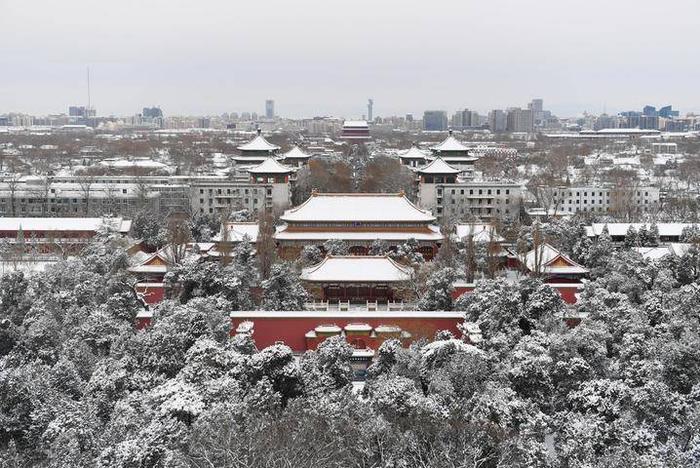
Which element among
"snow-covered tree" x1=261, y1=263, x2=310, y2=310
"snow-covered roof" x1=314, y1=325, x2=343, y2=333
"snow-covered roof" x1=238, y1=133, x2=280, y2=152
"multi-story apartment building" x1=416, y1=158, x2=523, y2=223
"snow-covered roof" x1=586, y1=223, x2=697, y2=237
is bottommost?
"snow-covered roof" x1=314, y1=325, x2=343, y2=333

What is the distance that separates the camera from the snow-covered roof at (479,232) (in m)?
22.5

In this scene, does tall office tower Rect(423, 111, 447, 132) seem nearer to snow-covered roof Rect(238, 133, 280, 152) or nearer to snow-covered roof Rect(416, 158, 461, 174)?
snow-covered roof Rect(238, 133, 280, 152)

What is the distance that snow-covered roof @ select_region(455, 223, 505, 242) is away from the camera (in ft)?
73.8

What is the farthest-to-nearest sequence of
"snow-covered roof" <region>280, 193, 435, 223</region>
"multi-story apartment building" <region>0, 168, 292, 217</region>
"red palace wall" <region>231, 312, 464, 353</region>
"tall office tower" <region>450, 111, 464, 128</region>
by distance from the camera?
"tall office tower" <region>450, 111, 464, 128</region>, "multi-story apartment building" <region>0, 168, 292, 217</region>, "snow-covered roof" <region>280, 193, 435, 223</region>, "red palace wall" <region>231, 312, 464, 353</region>

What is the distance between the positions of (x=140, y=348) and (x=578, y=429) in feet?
25.4

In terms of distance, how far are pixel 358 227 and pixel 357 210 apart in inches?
26.5

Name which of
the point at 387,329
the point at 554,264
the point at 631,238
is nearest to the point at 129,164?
the point at 631,238

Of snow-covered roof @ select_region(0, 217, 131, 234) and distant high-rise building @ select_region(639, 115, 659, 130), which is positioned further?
distant high-rise building @ select_region(639, 115, 659, 130)

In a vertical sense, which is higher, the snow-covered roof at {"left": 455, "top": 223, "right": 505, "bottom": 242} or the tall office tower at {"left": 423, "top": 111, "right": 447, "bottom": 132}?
the tall office tower at {"left": 423, "top": 111, "right": 447, "bottom": 132}

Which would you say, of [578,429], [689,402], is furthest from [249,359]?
[689,402]

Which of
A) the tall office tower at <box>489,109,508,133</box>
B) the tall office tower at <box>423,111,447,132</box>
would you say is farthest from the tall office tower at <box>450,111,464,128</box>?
the tall office tower at <box>489,109,508,133</box>

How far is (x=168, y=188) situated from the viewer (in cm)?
3562

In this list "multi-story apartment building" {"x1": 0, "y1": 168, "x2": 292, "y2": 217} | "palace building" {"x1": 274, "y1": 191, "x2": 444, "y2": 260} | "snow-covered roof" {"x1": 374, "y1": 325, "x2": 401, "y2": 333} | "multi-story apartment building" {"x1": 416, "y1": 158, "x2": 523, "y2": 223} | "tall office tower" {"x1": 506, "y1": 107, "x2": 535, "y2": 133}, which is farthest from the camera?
"tall office tower" {"x1": 506, "y1": 107, "x2": 535, "y2": 133}

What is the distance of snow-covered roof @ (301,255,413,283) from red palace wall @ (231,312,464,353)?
7.81ft
